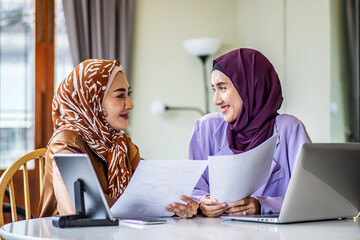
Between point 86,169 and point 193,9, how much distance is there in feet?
11.5

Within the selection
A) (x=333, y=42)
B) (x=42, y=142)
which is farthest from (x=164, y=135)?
(x=333, y=42)

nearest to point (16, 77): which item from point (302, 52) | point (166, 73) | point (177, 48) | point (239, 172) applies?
point (166, 73)

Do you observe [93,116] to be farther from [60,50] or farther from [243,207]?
[60,50]

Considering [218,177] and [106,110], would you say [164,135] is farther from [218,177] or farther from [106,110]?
[218,177]

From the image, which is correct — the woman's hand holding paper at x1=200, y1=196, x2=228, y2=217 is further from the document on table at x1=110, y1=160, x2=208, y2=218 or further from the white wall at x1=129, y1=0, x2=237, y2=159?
the white wall at x1=129, y1=0, x2=237, y2=159

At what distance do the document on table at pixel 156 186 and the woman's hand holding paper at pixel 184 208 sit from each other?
0.05 ft

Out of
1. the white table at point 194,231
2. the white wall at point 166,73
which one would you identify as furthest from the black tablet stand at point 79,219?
the white wall at point 166,73

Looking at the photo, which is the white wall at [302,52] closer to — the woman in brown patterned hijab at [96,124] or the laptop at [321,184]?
the woman in brown patterned hijab at [96,124]

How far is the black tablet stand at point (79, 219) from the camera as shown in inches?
53.1

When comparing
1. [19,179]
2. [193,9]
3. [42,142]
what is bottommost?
[19,179]

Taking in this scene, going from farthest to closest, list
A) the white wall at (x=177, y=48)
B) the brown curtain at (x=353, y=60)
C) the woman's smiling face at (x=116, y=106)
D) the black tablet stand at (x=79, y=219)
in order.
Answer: the white wall at (x=177, y=48) < the brown curtain at (x=353, y=60) < the woman's smiling face at (x=116, y=106) < the black tablet stand at (x=79, y=219)

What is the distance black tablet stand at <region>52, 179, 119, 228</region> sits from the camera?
135 centimetres

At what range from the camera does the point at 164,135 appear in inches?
179

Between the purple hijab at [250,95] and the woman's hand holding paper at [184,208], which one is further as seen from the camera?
the purple hijab at [250,95]
